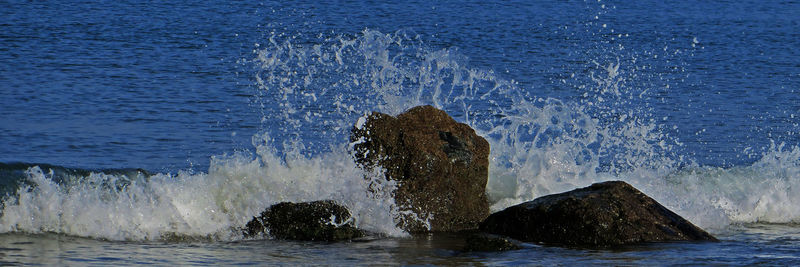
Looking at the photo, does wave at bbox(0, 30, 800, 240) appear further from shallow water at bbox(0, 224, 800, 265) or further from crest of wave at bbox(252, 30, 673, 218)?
shallow water at bbox(0, 224, 800, 265)

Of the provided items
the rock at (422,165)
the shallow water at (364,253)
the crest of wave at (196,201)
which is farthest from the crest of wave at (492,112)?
the shallow water at (364,253)

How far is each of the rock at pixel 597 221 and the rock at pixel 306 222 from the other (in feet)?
3.78

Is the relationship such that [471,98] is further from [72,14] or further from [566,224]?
[72,14]

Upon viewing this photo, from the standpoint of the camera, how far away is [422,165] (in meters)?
8.40

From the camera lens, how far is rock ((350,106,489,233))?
8391 mm

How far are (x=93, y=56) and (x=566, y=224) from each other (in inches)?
497

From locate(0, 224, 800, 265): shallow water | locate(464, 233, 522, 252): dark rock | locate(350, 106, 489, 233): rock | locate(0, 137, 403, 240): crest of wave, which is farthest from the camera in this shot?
locate(350, 106, 489, 233): rock

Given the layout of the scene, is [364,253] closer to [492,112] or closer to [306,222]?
[306,222]

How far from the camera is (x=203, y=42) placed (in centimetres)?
2061

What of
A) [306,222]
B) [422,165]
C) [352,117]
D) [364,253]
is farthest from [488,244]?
[352,117]

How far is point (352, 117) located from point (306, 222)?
5675 millimetres

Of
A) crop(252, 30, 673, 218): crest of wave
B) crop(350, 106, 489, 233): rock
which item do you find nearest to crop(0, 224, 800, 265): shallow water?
crop(350, 106, 489, 233): rock

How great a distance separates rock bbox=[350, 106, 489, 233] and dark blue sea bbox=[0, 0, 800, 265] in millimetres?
149

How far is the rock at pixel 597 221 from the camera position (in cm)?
786
